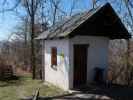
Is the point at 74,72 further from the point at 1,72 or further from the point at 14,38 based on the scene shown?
the point at 14,38

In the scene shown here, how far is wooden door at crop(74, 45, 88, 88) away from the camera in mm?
12821

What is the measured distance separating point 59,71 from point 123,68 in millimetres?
10250

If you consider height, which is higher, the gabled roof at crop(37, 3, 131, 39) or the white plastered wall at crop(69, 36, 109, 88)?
the gabled roof at crop(37, 3, 131, 39)

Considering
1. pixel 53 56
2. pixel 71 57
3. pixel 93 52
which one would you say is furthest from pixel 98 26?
pixel 53 56

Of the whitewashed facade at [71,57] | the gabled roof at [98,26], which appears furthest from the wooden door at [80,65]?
the gabled roof at [98,26]

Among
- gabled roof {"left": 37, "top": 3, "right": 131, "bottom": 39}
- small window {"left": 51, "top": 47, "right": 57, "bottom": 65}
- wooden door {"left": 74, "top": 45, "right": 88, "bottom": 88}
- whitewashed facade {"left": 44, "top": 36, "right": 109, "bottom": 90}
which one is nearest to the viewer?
gabled roof {"left": 37, "top": 3, "right": 131, "bottom": 39}

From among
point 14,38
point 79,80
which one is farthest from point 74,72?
point 14,38

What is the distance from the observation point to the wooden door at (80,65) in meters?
12.8

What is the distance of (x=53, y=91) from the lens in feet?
41.9

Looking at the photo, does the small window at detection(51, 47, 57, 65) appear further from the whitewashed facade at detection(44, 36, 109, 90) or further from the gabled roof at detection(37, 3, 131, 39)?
the gabled roof at detection(37, 3, 131, 39)

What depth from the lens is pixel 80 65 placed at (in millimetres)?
13000

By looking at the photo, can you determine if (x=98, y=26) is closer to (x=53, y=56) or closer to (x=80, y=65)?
(x=80, y=65)

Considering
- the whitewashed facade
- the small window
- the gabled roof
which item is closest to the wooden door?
the whitewashed facade

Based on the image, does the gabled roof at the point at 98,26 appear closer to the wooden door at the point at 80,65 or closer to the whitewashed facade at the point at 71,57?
the whitewashed facade at the point at 71,57
